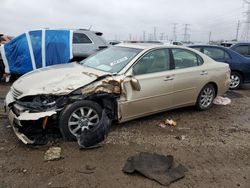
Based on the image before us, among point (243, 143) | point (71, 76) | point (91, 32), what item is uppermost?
point (91, 32)

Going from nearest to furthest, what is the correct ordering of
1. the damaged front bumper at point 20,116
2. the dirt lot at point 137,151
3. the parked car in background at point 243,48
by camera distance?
1. the dirt lot at point 137,151
2. the damaged front bumper at point 20,116
3. the parked car in background at point 243,48

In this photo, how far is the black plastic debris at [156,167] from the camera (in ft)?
12.0

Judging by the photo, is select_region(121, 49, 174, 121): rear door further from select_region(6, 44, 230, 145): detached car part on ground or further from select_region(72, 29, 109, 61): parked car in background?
→ select_region(72, 29, 109, 61): parked car in background

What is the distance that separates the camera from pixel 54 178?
359 centimetres

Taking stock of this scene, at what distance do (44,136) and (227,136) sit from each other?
3160 millimetres

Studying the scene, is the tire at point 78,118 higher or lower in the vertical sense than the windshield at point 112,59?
lower

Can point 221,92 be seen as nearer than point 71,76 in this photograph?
No

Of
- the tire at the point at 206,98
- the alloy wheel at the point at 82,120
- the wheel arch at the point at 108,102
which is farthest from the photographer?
the tire at the point at 206,98

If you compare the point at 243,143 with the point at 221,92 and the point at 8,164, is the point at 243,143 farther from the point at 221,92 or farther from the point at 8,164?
the point at 8,164

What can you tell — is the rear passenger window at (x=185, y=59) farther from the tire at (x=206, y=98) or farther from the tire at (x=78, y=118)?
the tire at (x=78, y=118)

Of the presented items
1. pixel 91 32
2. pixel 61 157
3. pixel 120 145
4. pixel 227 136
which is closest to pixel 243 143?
pixel 227 136

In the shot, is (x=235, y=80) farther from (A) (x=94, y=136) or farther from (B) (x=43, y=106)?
(B) (x=43, y=106)

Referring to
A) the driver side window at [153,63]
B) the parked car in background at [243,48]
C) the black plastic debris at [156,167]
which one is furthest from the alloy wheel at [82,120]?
the parked car in background at [243,48]

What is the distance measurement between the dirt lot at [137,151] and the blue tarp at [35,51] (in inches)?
137
